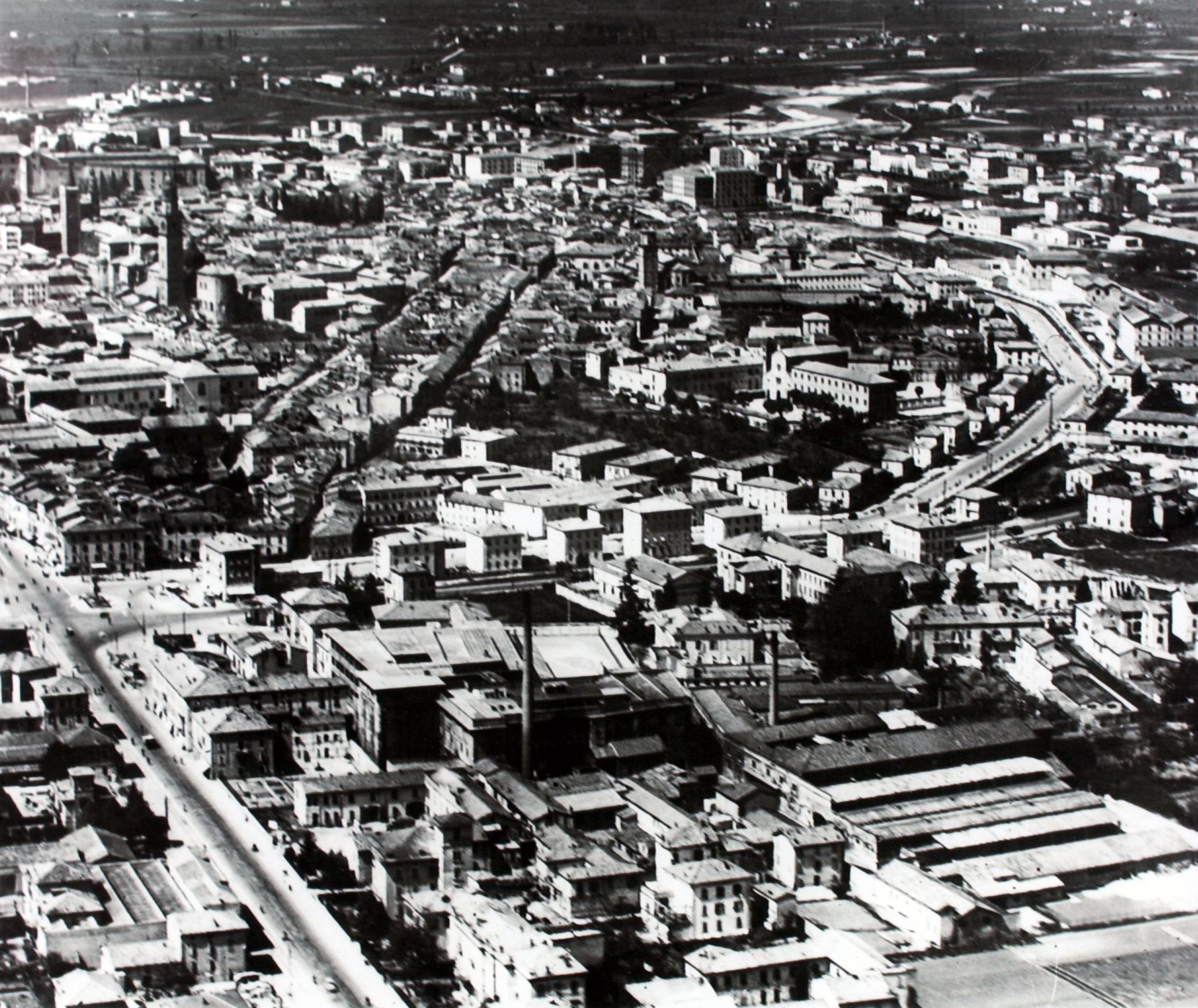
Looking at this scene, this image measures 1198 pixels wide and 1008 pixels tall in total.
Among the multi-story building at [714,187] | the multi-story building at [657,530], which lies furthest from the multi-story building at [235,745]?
the multi-story building at [714,187]

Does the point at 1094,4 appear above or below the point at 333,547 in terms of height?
above

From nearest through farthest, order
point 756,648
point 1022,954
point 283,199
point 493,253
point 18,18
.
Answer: point 1022,954
point 756,648
point 18,18
point 493,253
point 283,199

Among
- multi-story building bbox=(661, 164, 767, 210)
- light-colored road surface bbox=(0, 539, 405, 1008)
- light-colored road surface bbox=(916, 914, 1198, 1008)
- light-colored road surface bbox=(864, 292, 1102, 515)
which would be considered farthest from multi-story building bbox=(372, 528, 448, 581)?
multi-story building bbox=(661, 164, 767, 210)

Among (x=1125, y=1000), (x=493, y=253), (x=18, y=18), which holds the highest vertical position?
(x=18, y=18)

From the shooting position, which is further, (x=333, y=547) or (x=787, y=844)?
(x=333, y=547)

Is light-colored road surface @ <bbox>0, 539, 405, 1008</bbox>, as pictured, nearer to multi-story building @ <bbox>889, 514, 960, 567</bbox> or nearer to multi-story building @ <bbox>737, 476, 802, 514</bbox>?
multi-story building @ <bbox>737, 476, 802, 514</bbox>

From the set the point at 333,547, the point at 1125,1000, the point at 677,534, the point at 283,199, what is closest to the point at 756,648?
the point at 677,534

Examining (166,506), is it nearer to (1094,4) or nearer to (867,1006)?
(867,1006)
